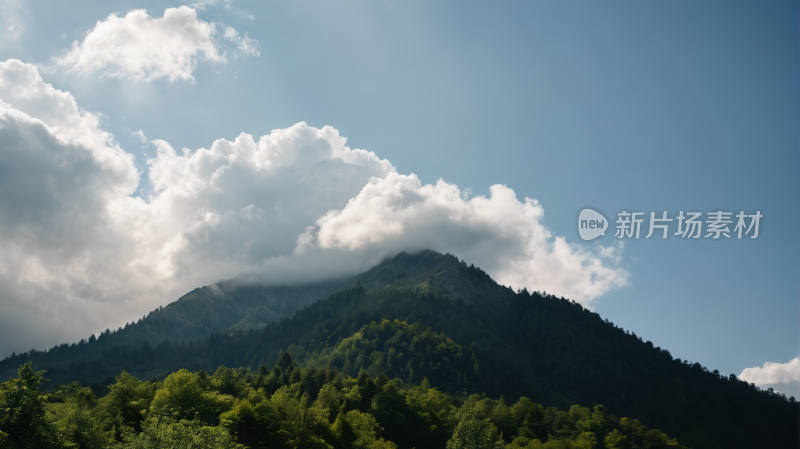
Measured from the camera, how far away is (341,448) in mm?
137500

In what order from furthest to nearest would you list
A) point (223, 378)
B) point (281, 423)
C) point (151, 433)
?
point (223, 378) → point (281, 423) → point (151, 433)

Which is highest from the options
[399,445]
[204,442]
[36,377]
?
[36,377]

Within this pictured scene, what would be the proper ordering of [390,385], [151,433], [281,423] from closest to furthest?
[151,433]
[281,423]
[390,385]

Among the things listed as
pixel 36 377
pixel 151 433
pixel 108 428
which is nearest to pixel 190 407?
pixel 108 428

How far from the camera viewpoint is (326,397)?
17875cm

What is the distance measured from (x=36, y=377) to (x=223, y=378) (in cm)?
10206

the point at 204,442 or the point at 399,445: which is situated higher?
the point at 204,442

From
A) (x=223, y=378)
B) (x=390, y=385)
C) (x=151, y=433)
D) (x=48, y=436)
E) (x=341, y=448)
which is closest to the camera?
(x=48, y=436)

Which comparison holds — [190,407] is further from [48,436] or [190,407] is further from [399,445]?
[399,445]

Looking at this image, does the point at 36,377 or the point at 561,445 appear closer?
the point at 36,377

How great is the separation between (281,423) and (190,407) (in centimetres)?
2269

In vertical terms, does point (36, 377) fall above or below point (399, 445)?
above

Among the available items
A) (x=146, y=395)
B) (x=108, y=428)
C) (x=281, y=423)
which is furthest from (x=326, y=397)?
(x=108, y=428)

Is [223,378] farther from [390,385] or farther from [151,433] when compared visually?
[151,433]
